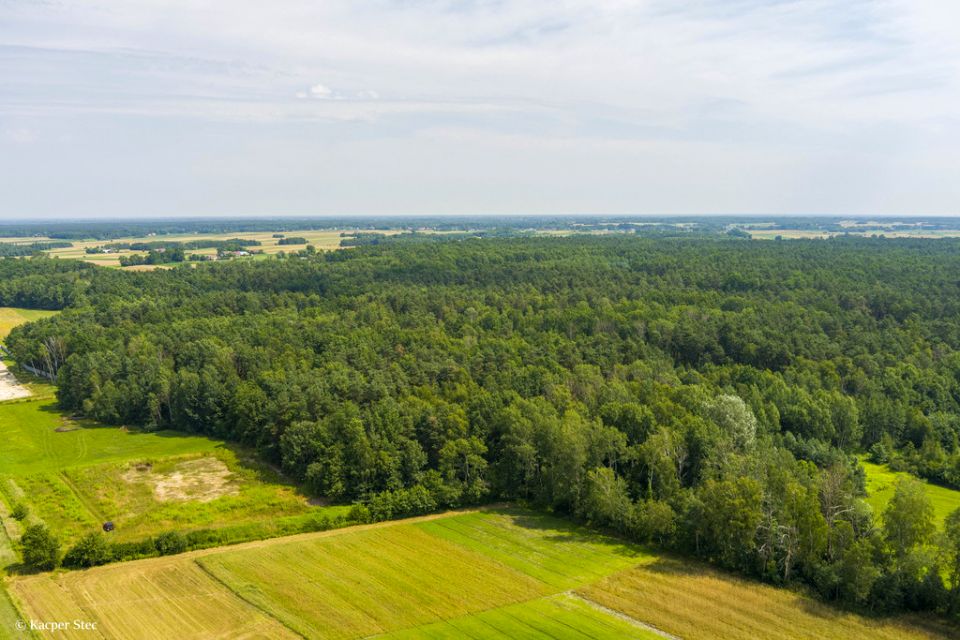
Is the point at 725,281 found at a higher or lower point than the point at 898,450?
higher

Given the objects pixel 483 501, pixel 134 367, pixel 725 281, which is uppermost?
pixel 725 281

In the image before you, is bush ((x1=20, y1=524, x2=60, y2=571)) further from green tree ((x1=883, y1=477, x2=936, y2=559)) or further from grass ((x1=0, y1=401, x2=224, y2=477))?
green tree ((x1=883, y1=477, x2=936, y2=559))

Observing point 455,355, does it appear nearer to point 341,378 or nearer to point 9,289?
point 341,378

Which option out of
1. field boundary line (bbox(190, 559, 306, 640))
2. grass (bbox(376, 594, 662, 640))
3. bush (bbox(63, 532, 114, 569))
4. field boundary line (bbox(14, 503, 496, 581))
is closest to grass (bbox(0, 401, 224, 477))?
bush (bbox(63, 532, 114, 569))

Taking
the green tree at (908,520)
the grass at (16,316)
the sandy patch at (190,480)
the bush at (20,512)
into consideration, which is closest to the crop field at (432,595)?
the green tree at (908,520)

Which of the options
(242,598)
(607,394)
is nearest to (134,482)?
(242,598)

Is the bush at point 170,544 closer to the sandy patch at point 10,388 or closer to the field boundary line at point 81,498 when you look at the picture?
the field boundary line at point 81,498

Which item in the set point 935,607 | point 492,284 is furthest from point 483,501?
point 492,284
